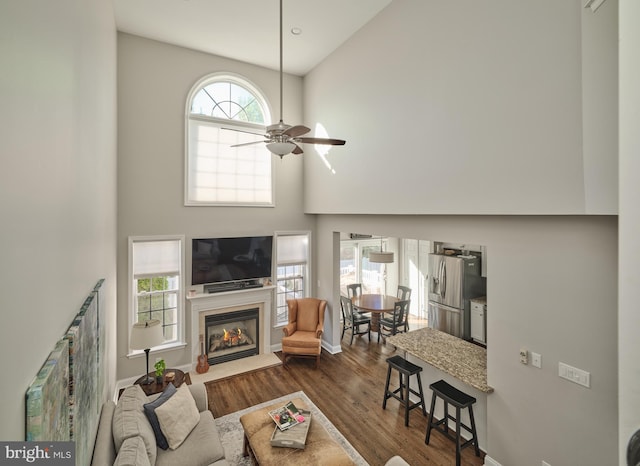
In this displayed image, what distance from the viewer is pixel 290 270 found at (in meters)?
6.69

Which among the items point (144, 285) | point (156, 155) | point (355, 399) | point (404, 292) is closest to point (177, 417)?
point (355, 399)

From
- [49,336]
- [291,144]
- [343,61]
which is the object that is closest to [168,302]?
[291,144]

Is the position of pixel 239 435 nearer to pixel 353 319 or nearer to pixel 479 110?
pixel 353 319

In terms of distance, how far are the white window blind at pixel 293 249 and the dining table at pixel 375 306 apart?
167 cm

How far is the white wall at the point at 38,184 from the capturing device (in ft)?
3.12

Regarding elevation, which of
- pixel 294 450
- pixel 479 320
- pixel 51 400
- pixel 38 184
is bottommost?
pixel 294 450

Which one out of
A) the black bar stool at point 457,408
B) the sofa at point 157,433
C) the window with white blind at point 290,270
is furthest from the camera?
the window with white blind at point 290,270

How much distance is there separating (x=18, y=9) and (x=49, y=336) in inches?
51.4

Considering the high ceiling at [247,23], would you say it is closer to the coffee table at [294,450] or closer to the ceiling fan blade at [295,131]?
the ceiling fan blade at [295,131]

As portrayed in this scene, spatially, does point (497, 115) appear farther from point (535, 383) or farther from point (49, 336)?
point (49, 336)

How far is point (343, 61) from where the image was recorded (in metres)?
5.33

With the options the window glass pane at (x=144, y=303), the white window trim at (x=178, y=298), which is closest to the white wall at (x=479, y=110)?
the white window trim at (x=178, y=298)

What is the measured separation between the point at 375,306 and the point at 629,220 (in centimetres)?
572

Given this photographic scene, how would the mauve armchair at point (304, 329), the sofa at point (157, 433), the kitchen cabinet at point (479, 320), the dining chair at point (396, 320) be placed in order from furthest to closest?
1. the dining chair at point (396, 320)
2. the kitchen cabinet at point (479, 320)
3. the mauve armchair at point (304, 329)
4. the sofa at point (157, 433)
